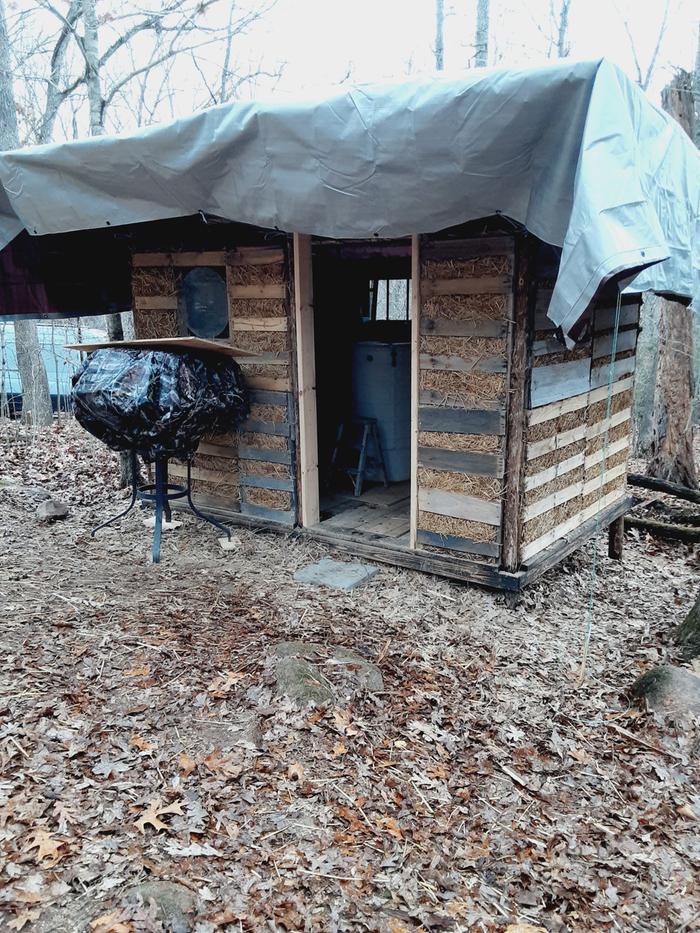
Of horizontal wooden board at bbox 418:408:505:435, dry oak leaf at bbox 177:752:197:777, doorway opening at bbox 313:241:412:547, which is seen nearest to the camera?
dry oak leaf at bbox 177:752:197:777

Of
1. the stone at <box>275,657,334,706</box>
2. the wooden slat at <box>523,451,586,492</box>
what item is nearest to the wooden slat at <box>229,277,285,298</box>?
the wooden slat at <box>523,451,586,492</box>

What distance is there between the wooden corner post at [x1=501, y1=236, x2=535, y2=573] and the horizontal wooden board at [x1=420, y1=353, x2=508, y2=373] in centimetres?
9

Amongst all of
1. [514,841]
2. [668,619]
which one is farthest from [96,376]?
[668,619]

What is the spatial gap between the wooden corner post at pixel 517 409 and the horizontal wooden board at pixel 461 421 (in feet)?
0.28

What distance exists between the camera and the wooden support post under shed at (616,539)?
6805 millimetres

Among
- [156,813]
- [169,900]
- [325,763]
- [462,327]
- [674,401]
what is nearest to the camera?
[169,900]

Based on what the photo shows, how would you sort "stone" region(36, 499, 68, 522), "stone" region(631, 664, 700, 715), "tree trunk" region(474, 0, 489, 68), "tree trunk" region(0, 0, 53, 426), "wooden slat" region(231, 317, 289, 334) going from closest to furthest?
"stone" region(631, 664, 700, 715) < "wooden slat" region(231, 317, 289, 334) < "stone" region(36, 499, 68, 522) < "tree trunk" region(0, 0, 53, 426) < "tree trunk" region(474, 0, 489, 68)

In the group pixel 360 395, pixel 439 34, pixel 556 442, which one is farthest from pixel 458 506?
pixel 439 34

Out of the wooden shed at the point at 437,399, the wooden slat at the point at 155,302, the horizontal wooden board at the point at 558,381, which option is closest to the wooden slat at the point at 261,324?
the wooden shed at the point at 437,399

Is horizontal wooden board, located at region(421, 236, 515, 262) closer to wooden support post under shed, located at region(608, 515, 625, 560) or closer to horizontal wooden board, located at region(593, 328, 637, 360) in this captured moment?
horizontal wooden board, located at region(593, 328, 637, 360)

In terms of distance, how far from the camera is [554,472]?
5.18m

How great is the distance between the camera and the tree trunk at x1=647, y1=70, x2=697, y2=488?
27.7ft

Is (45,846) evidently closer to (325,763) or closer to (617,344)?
(325,763)

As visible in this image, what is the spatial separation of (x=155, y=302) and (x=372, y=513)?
258 cm
